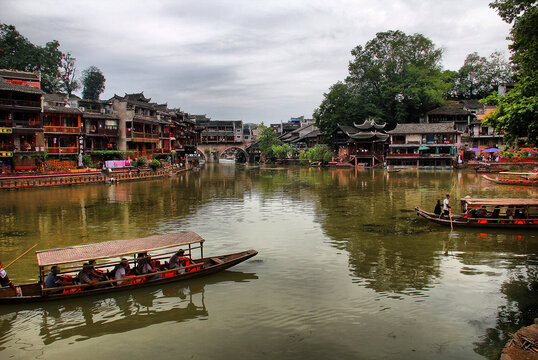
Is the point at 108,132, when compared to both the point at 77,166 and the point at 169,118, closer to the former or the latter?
the point at 77,166

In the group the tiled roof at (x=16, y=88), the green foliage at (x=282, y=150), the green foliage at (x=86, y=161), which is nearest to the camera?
the tiled roof at (x=16, y=88)

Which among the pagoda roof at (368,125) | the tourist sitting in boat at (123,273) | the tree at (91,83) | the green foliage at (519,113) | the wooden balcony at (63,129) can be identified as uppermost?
the tree at (91,83)

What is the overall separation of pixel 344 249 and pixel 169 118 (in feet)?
219

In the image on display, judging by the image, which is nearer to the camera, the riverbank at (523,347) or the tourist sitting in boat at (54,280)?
the riverbank at (523,347)

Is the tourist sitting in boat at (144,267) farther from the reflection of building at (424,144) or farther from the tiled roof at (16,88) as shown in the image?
the reflection of building at (424,144)

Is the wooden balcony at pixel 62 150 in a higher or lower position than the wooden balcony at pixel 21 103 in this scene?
lower

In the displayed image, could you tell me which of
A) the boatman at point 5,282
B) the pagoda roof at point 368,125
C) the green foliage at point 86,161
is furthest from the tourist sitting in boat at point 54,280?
the pagoda roof at point 368,125

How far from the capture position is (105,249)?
45.2 ft

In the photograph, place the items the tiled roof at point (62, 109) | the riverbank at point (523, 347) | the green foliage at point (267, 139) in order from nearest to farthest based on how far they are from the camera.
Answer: the riverbank at point (523, 347)
the tiled roof at point (62, 109)
the green foliage at point (267, 139)

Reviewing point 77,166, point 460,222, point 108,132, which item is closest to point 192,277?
point 460,222

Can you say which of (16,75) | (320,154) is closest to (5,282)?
(16,75)

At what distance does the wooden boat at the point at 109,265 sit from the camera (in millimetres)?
12398

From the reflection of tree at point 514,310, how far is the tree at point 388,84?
234 ft

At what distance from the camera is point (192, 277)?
47.5 feet
